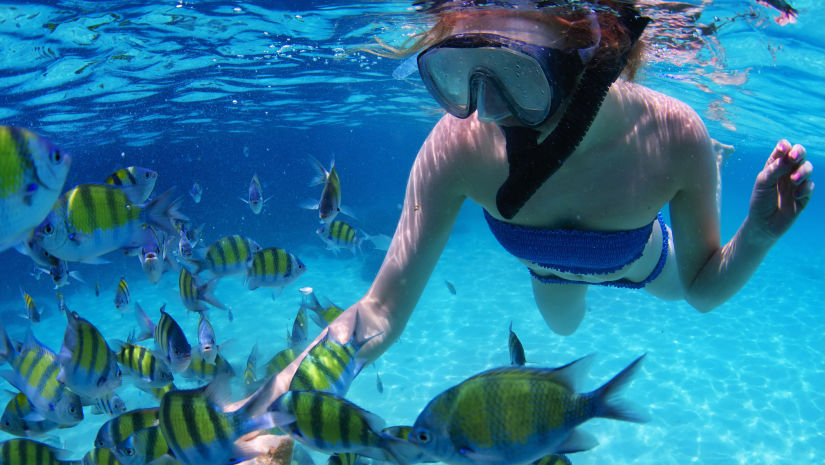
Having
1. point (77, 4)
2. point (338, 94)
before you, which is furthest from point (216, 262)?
point (338, 94)

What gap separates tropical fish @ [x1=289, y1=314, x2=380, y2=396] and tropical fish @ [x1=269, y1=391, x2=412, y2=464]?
14.7 inches

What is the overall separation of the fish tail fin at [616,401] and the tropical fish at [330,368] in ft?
3.59

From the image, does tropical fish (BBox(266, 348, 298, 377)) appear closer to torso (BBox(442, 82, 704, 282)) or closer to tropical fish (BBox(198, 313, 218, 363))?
tropical fish (BBox(198, 313, 218, 363))

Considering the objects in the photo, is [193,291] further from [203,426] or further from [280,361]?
[203,426]

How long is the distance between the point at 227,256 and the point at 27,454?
2.77m

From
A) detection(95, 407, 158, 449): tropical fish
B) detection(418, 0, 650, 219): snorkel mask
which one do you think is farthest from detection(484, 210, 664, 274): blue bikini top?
detection(95, 407, 158, 449): tropical fish

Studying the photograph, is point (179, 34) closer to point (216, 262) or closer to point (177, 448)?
point (216, 262)

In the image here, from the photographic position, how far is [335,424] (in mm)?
1725

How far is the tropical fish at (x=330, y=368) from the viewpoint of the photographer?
2168 mm

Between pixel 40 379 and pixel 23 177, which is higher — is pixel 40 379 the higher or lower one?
the lower one

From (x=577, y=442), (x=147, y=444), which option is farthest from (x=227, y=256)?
(x=577, y=442)

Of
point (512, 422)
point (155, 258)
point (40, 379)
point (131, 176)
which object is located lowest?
point (155, 258)

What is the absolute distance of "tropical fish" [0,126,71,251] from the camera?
60.1 inches

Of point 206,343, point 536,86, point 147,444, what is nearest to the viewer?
point 536,86
